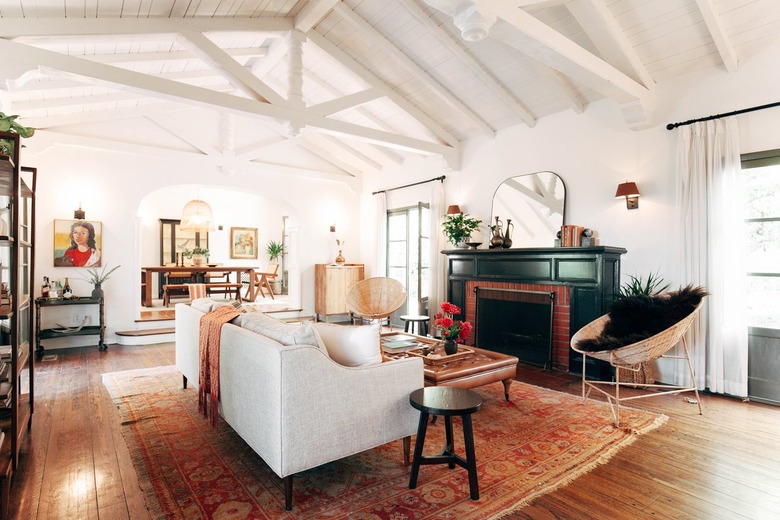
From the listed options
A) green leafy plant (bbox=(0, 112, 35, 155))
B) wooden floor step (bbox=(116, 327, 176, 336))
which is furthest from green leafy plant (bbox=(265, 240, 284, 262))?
green leafy plant (bbox=(0, 112, 35, 155))

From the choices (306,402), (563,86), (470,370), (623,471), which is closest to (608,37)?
(563,86)

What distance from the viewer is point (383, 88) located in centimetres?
587

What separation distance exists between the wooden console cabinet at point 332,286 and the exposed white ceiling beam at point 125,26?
4.22 m

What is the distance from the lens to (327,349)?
2.44 m

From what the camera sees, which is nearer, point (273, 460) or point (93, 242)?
point (273, 460)

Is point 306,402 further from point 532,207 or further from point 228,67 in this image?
point 532,207

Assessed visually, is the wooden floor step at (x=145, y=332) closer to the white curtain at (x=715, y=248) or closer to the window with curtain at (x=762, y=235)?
the white curtain at (x=715, y=248)

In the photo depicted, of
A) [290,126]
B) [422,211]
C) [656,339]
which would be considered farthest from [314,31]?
[656,339]

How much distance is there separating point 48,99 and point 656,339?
6.75 meters

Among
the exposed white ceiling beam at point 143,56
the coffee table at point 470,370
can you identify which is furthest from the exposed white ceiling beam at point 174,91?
the coffee table at point 470,370

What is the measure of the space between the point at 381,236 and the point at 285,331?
19.1 ft

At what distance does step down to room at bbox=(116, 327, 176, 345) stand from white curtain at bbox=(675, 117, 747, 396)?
6512mm

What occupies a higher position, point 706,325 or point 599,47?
point 599,47

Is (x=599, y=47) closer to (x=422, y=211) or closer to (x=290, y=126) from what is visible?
(x=290, y=126)
